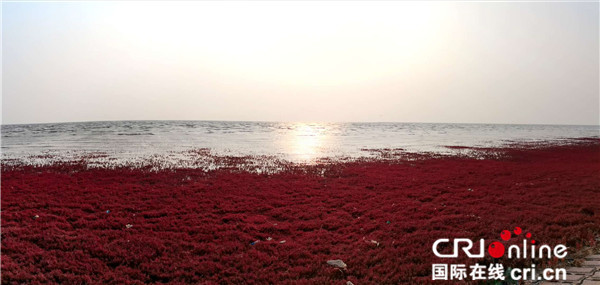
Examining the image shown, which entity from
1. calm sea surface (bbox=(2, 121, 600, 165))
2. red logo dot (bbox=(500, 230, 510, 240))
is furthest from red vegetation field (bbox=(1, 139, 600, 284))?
calm sea surface (bbox=(2, 121, 600, 165))

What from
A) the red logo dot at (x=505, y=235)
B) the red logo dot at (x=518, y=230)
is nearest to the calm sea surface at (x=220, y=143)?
the red logo dot at (x=518, y=230)

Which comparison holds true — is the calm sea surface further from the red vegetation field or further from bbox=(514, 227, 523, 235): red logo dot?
bbox=(514, 227, 523, 235): red logo dot

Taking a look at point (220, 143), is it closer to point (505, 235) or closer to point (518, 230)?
point (518, 230)

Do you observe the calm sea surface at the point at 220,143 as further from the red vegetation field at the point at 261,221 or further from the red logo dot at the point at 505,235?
the red logo dot at the point at 505,235

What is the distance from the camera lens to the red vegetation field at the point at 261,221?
28.1ft

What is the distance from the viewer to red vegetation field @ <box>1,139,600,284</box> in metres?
8.55

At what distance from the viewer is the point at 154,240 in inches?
412

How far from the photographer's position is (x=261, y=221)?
12898mm

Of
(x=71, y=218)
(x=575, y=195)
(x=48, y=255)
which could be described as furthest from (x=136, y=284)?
(x=575, y=195)

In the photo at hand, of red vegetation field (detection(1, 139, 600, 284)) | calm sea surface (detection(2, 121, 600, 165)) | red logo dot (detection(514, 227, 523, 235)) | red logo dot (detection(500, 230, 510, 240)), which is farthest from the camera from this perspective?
calm sea surface (detection(2, 121, 600, 165))

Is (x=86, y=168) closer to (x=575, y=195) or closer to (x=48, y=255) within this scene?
(x=48, y=255)

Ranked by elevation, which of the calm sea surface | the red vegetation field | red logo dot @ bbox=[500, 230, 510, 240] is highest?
the calm sea surface

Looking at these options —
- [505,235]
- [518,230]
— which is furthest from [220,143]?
[505,235]

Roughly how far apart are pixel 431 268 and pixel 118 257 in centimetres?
876
